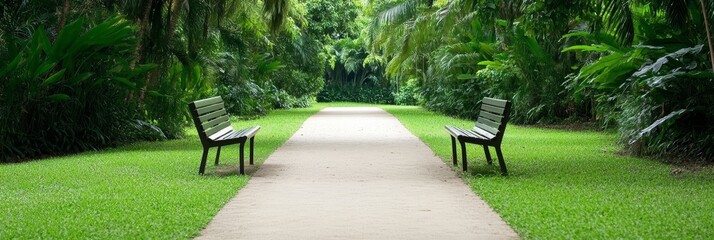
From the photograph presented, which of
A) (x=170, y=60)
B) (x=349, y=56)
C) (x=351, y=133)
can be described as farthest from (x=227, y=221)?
(x=349, y=56)

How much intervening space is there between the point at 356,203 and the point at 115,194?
2.38m

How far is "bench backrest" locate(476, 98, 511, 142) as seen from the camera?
35.2ft

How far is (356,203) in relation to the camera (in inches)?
332

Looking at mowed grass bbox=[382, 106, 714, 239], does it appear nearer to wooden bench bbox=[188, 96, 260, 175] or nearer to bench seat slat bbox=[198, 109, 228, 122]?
wooden bench bbox=[188, 96, 260, 175]

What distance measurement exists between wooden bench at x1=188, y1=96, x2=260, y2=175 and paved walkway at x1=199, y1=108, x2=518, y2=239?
1.69 feet

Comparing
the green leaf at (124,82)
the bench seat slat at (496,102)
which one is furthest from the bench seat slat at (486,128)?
the green leaf at (124,82)

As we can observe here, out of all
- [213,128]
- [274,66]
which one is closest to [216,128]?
[213,128]

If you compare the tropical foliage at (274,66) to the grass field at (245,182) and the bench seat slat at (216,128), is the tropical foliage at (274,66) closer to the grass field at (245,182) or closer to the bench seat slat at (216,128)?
the grass field at (245,182)

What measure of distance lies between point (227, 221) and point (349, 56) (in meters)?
61.2

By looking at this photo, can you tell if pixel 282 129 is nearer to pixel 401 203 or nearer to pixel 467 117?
pixel 467 117

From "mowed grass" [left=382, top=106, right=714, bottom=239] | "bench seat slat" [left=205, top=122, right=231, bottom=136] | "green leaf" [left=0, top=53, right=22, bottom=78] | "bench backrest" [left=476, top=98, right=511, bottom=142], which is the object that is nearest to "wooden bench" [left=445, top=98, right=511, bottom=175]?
"bench backrest" [left=476, top=98, right=511, bottom=142]

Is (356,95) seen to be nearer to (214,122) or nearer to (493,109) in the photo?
(214,122)

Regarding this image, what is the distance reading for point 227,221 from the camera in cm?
732

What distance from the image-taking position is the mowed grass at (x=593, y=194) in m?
6.81
